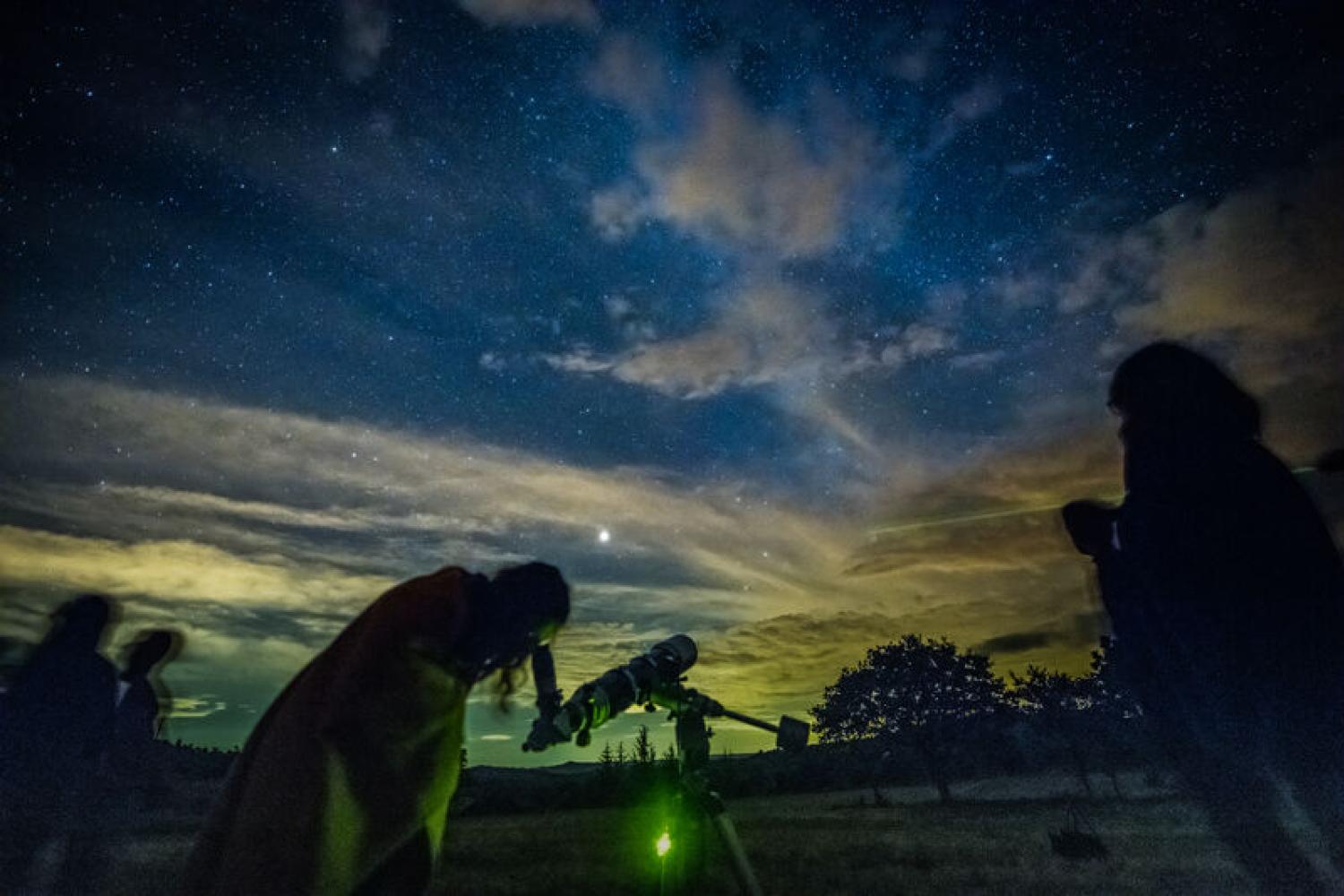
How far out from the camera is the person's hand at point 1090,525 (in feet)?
9.09

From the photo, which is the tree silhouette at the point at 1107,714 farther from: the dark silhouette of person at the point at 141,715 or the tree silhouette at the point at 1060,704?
the dark silhouette of person at the point at 141,715

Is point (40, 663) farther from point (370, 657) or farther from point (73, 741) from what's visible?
point (370, 657)

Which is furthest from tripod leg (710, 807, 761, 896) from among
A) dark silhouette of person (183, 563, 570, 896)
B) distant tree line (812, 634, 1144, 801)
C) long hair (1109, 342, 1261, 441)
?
distant tree line (812, 634, 1144, 801)

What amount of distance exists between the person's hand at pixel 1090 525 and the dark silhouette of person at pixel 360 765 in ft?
9.81

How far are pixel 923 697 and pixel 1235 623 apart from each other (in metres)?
46.5

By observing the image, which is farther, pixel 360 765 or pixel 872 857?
pixel 872 857

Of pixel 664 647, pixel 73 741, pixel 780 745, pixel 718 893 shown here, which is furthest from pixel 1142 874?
pixel 73 741

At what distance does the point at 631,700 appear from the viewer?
370 cm

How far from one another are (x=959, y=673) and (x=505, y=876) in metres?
39.6

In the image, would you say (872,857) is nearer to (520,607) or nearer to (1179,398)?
(520,607)

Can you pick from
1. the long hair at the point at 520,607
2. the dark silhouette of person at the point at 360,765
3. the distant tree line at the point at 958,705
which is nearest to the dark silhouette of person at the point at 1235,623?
the long hair at the point at 520,607

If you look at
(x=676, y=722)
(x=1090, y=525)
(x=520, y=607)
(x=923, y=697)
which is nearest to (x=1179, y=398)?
(x=1090, y=525)

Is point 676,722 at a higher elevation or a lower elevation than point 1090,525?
lower

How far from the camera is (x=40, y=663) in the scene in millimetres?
6684
